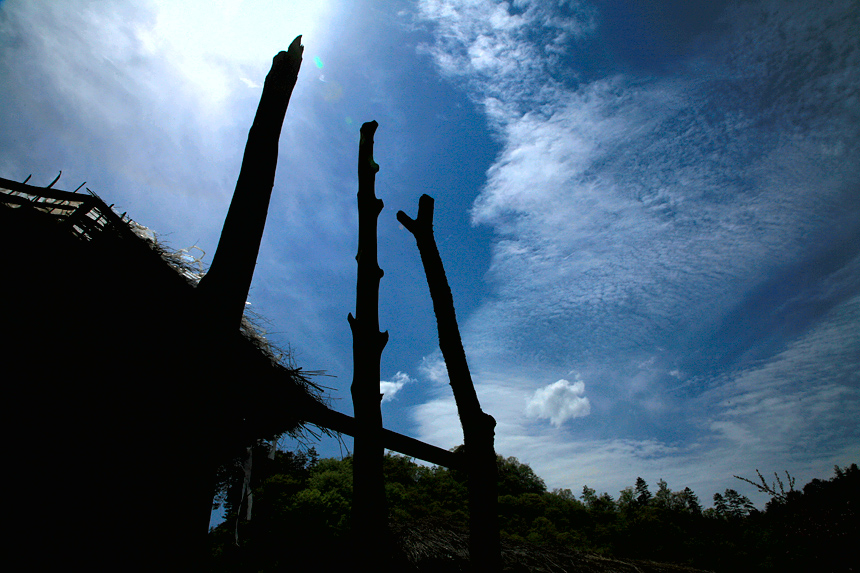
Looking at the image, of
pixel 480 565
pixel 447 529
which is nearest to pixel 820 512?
pixel 447 529

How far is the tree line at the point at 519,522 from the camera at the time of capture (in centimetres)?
571

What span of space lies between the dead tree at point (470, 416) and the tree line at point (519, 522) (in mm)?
2319

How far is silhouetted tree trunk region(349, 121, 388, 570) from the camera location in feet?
6.14

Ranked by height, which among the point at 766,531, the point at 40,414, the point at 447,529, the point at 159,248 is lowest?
the point at 766,531

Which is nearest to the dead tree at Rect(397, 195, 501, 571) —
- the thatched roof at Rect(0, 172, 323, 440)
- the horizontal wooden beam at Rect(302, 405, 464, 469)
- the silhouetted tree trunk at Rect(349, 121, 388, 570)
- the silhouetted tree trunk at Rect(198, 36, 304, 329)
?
the horizontal wooden beam at Rect(302, 405, 464, 469)

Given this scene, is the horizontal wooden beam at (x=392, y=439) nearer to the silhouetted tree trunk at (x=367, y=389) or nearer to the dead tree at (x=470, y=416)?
the silhouetted tree trunk at (x=367, y=389)

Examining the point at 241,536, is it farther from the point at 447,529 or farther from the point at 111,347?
the point at 111,347

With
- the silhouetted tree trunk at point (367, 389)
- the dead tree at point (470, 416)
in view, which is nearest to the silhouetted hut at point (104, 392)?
the silhouetted tree trunk at point (367, 389)

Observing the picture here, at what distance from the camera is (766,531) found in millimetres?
12703

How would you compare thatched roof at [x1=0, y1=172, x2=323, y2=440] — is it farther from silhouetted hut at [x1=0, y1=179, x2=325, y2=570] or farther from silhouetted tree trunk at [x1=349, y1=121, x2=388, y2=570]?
silhouetted tree trunk at [x1=349, y1=121, x2=388, y2=570]

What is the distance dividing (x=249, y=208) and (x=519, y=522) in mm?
21773

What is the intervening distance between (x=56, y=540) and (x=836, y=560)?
33.7 ft

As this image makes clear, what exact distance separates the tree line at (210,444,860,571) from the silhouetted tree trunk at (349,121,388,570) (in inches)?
92.5

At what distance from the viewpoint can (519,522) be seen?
18016 mm
